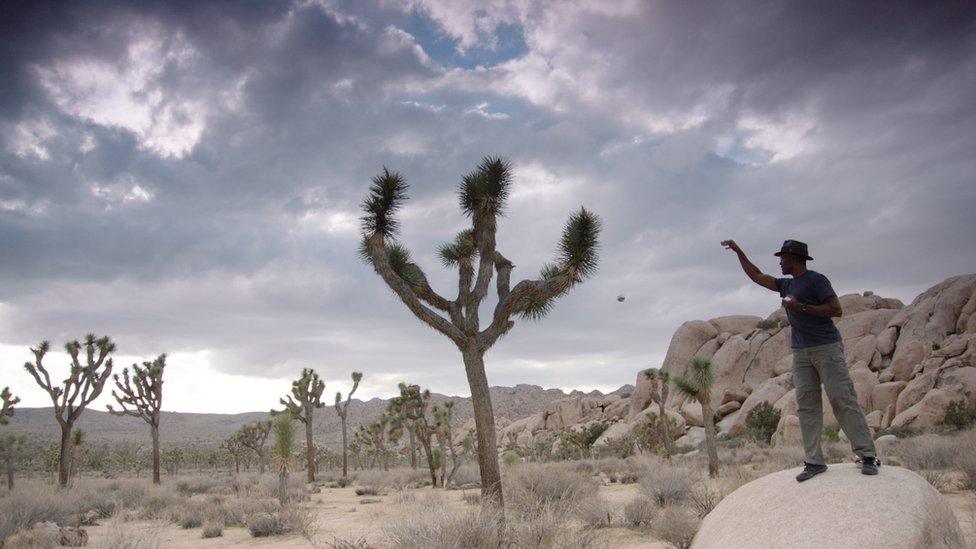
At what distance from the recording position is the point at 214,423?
132000 millimetres

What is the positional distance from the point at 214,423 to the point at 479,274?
5497 inches

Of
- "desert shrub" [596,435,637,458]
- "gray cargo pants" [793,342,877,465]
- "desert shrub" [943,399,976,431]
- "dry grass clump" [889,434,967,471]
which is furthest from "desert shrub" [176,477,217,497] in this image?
"desert shrub" [943,399,976,431]

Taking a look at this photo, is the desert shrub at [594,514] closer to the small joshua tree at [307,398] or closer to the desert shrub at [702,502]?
the desert shrub at [702,502]

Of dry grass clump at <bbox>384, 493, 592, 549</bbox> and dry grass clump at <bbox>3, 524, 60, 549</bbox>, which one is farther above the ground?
dry grass clump at <bbox>384, 493, 592, 549</bbox>

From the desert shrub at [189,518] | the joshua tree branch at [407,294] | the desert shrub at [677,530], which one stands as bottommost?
the desert shrub at [189,518]

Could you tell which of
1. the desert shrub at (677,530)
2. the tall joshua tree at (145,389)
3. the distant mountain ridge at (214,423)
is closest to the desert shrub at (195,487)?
the tall joshua tree at (145,389)

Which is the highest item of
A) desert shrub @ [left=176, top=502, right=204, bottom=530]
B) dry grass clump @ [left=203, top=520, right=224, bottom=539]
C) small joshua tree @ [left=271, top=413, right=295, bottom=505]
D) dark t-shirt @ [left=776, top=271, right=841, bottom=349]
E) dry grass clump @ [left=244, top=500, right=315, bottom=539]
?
dark t-shirt @ [left=776, top=271, right=841, bottom=349]

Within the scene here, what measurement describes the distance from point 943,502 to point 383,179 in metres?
10.7

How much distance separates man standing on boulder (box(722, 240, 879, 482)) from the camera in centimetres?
461

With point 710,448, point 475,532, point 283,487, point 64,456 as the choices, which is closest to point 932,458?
point 710,448

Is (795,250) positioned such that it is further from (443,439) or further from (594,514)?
(443,439)

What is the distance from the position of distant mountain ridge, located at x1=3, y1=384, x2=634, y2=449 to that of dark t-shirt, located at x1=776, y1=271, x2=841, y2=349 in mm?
86140

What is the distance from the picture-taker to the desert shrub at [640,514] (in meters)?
8.53

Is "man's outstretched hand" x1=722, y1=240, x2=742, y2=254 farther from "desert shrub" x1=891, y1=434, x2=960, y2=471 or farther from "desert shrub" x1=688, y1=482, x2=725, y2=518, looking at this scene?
"desert shrub" x1=891, y1=434, x2=960, y2=471
